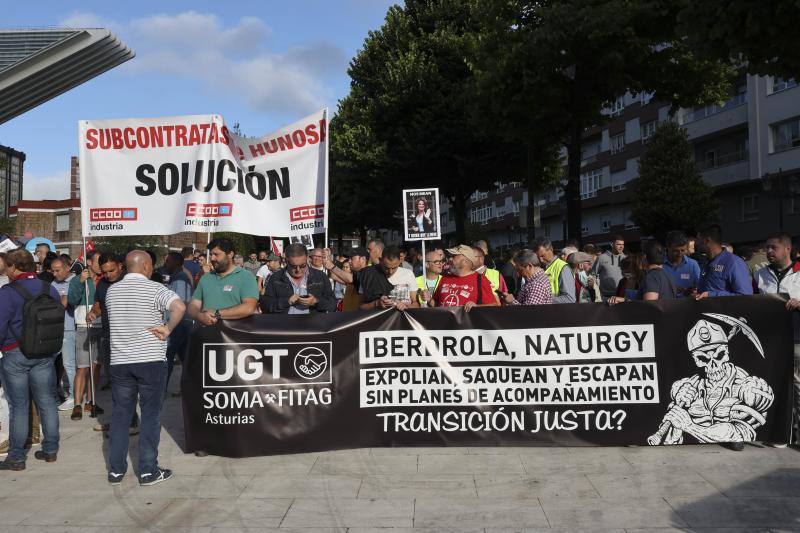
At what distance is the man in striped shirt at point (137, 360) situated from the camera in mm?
5613

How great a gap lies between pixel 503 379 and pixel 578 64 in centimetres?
1620

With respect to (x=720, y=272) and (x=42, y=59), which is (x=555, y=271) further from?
(x=42, y=59)

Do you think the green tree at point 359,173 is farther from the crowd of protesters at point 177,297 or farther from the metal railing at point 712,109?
the crowd of protesters at point 177,297

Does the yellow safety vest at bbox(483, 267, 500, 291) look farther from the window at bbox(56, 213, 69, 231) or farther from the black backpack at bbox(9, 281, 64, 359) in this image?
the window at bbox(56, 213, 69, 231)

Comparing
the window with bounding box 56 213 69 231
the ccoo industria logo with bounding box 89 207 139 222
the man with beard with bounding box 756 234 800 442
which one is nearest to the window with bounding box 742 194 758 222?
the man with beard with bounding box 756 234 800 442

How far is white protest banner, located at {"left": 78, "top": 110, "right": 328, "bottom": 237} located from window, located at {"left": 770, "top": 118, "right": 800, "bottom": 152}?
29429mm

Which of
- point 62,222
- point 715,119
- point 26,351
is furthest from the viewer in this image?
point 62,222

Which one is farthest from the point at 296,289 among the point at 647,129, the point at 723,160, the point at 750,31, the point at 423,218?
the point at 647,129

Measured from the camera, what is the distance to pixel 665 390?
21.0ft

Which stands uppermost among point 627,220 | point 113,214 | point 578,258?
point 627,220

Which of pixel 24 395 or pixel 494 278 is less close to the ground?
pixel 494 278

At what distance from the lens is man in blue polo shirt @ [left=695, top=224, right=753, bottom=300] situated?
671 centimetres

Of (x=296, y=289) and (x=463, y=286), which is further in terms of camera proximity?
(x=296, y=289)

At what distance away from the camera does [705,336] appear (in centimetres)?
643
